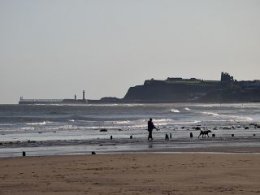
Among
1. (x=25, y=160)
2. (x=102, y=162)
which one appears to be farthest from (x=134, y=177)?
(x=25, y=160)

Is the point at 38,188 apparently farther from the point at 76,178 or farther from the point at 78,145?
the point at 78,145

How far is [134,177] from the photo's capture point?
16.5 metres

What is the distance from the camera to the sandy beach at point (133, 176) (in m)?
14.4

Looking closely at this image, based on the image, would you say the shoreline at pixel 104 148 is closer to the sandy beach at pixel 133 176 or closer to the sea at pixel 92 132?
the sea at pixel 92 132

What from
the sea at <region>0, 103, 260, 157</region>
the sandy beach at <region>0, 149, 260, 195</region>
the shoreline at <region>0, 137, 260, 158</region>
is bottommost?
the sandy beach at <region>0, 149, 260, 195</region>

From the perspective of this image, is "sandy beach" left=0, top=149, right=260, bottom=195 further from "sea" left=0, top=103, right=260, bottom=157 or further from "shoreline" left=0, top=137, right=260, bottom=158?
"sea" left=0, top=103, right=260, bottom=157

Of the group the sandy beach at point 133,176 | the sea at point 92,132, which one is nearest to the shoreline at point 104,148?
the sea at point 92,132

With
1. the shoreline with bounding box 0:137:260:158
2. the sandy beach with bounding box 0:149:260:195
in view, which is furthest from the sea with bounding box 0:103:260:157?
the sandy beach with bounding box 0:149:260:195

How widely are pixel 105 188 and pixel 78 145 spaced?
1854 cm

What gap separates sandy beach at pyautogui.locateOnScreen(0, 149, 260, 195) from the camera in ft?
47.3

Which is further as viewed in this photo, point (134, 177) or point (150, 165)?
point (150, 165)

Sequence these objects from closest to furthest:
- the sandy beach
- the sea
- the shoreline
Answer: the sandy beach
the shoreline
the sea

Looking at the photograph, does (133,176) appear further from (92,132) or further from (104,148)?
(92,132)

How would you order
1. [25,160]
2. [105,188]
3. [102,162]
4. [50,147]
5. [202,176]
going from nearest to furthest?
[105,188]
[202,176]
[102,162]
[25,160]
[50,147]
